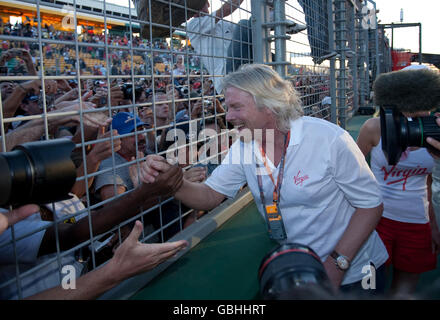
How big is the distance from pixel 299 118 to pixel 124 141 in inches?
52.4

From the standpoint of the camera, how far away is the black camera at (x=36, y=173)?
2.84 ft

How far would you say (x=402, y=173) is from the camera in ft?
6.91

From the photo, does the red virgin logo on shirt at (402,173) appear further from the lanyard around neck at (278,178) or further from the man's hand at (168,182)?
the man's hand at (168,182)

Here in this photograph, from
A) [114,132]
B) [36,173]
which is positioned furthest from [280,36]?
[36,173]

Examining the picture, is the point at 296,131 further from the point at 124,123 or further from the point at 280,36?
the point at 280,36

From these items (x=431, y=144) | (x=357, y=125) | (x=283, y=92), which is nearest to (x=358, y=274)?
(x=431, y=144)

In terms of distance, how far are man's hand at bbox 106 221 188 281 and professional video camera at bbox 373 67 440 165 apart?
3.29 ft

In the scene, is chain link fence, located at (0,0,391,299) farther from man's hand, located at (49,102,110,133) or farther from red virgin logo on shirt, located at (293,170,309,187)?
red virgin logo on shirt, located at (293,170,309,187)

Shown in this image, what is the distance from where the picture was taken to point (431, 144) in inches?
56.3

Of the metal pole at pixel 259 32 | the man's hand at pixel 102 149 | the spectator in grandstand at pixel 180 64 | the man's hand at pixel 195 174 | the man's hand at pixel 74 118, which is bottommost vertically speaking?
the man's hand at pixel 195 174

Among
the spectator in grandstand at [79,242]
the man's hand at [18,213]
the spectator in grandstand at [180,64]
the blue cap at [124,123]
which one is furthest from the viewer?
the blue cap at [124,123]

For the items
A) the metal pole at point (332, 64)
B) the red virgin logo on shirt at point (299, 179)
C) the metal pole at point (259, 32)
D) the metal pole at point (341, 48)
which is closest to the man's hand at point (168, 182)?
the red virgin logo on shirt at point (299, 179)

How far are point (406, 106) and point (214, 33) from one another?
1193mm

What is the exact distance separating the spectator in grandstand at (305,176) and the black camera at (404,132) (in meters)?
0.15
